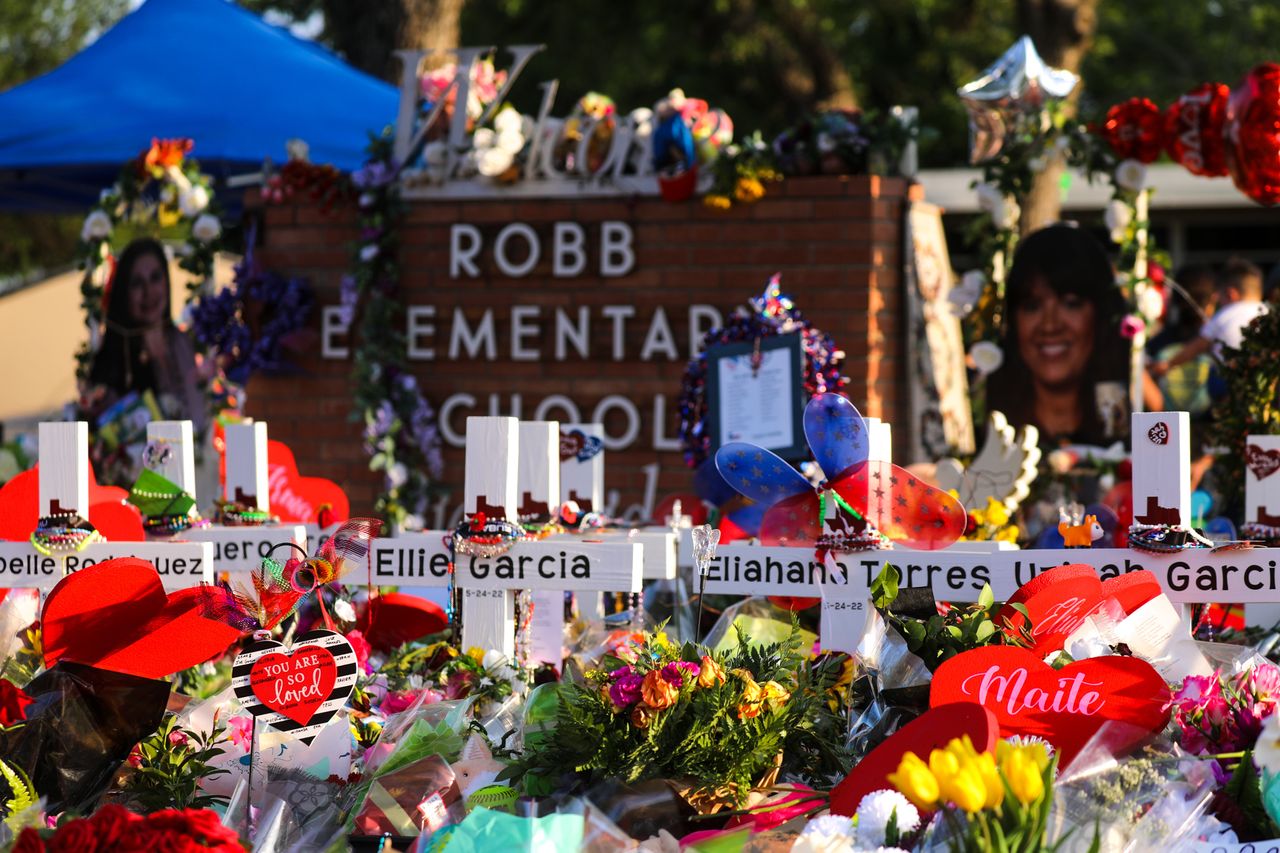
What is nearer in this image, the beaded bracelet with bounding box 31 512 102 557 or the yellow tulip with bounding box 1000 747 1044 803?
the yellow tulip with bounding box 1000 747 1044 803

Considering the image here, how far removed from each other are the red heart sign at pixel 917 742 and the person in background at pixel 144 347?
19.2 feet

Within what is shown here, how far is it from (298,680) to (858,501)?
1.02 m

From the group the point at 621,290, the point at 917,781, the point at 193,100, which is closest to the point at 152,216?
the point at 193,100

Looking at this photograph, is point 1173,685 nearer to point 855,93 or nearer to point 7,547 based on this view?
point 7,547

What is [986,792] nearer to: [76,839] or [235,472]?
[76,839]

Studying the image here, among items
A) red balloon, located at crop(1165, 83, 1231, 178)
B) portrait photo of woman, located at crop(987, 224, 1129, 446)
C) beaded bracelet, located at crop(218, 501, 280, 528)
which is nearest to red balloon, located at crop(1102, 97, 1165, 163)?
red balloon, located at crop(1165, 83, 1231, 178)

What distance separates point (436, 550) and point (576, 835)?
1099 mm

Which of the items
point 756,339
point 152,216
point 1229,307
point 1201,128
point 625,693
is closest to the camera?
point 625,693

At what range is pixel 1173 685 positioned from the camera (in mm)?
2277

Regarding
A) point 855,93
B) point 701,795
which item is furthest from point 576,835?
point 855,93

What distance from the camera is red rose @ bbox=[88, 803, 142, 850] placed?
1.81 metres

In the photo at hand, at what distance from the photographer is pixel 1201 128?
5.38 meters

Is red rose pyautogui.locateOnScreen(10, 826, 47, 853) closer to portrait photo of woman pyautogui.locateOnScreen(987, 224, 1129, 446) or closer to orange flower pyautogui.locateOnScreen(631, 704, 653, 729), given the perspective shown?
orange flower pyautogui.locateOnScreen(631, 704, 653, 729)

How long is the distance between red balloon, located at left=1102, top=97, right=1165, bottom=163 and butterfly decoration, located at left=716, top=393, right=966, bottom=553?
3469 millimetres
